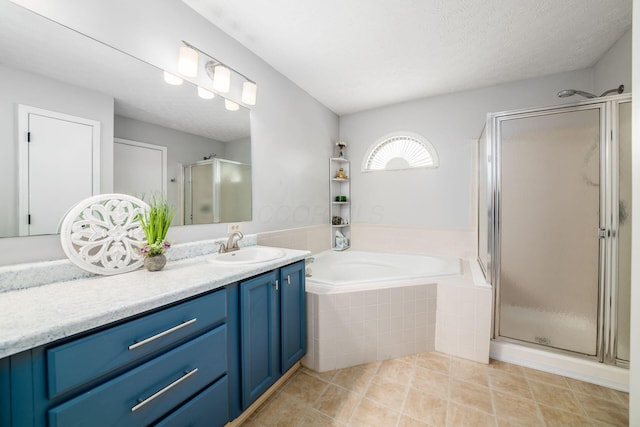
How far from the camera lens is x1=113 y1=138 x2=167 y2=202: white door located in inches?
50.6

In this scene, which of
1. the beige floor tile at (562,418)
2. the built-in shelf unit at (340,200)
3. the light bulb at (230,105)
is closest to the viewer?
the beige floor tile at (562,418)

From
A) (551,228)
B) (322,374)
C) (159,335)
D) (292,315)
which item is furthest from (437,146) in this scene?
(159,335)

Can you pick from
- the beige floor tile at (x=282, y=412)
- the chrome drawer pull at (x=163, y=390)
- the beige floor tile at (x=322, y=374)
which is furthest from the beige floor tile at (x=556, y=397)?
the chrome drawer pull at (x=163, y=390)

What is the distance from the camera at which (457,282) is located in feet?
6.44

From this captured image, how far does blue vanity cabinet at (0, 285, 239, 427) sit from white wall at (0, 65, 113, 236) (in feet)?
2.27

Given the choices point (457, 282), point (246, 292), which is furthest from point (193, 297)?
point (457, 282)

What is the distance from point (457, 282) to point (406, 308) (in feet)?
1.50

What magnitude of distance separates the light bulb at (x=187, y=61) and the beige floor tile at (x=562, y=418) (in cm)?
289

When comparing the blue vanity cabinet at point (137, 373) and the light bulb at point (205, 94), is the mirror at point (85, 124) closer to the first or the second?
the light bulb at point (205, 94)

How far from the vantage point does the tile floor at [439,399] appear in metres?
1.37

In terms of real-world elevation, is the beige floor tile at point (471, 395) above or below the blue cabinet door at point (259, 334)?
below

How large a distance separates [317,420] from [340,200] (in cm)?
242

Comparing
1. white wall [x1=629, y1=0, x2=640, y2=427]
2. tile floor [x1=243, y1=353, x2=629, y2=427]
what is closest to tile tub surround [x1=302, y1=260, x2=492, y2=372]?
tile floor [x1=243, y1=353, x2=629, y2=427]

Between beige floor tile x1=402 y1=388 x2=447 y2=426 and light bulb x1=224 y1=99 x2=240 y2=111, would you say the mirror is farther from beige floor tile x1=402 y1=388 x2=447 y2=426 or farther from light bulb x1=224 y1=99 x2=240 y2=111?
beige floor tile x1=402 y1=388 x2=447 y2=426
